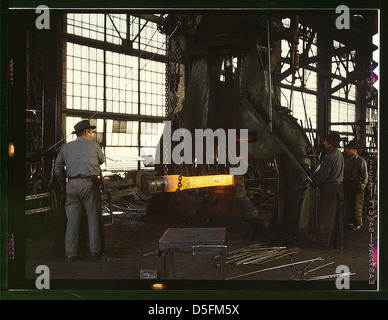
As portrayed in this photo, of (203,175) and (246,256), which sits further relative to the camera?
(203,175)

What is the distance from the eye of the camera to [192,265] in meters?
5.86

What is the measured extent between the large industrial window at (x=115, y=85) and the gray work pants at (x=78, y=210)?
7.02m

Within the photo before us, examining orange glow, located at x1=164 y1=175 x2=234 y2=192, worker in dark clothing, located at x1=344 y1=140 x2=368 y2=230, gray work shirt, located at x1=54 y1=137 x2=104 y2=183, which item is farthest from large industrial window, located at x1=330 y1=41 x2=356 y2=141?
gray work shirt, located at x1=54 y1=137 x2=104 y2=183

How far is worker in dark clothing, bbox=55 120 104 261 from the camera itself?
5996 mm

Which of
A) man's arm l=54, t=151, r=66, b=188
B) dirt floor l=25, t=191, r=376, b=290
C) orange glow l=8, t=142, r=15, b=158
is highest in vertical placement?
orange glow l=8, t=142, r=15, b=158

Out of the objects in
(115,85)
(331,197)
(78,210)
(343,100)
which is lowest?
(78,210)

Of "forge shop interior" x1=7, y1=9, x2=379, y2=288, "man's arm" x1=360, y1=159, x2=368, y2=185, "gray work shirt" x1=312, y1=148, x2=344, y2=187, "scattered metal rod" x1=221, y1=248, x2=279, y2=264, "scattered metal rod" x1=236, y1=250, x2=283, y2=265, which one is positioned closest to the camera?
"forge shop interior" x1=7, y1=9, x2=379, y2=288

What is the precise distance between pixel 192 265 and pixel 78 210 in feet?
6.30

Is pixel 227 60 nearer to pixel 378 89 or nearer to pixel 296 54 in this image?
pixel 296 54

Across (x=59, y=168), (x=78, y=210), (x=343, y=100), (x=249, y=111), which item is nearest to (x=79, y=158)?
(x=59, y=168)

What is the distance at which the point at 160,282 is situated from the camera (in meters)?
4.50

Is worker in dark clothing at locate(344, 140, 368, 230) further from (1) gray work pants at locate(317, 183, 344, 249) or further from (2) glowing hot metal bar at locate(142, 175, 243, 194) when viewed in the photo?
(2) glowing hot metal bar at locate(142, 175, 243, 194)

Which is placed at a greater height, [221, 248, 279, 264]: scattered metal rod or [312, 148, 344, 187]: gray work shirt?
[312, 148, 344, 187]: gray work shirt

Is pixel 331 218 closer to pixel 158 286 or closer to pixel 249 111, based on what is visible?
pixel 249 111
